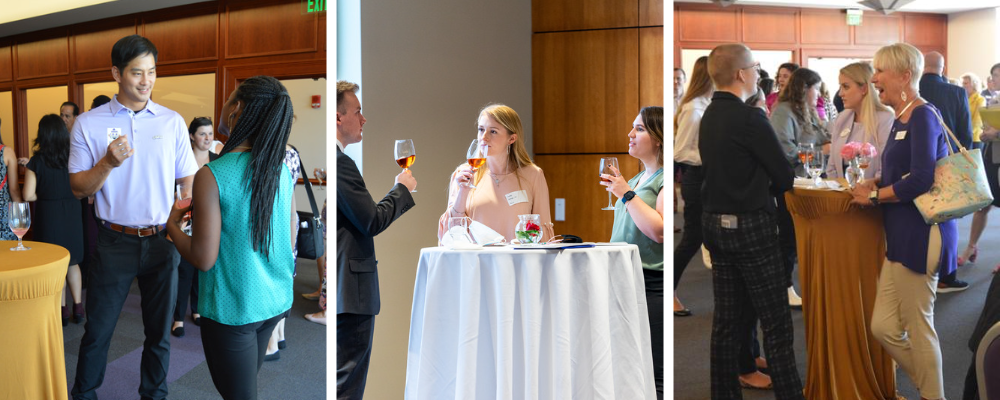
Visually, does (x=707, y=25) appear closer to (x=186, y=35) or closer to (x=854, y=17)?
(x=854, y=17)

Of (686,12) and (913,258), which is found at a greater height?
(686,12)

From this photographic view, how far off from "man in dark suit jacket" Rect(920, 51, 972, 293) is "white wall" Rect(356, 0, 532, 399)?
1.50m

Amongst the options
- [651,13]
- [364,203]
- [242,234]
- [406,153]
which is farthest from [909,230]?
[242,234]

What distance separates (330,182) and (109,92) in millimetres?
930

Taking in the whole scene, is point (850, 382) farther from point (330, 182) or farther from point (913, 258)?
point (330, 182)

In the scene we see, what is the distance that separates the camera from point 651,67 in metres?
2.96

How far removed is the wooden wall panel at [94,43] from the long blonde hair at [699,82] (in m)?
2.28

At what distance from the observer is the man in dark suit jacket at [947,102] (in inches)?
99.3

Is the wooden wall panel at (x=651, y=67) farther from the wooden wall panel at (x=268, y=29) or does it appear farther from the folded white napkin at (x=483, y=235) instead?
the wooden wall panel at (x=268, y=29)

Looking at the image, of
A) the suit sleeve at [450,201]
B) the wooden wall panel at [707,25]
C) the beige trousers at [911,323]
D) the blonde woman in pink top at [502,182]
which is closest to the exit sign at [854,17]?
the wooden wall panel at [707,25]

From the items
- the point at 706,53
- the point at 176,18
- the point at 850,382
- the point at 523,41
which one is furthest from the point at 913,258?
the point at 176,18

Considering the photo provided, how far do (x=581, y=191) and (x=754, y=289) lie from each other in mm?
796

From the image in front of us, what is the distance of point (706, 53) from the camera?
2830 mm

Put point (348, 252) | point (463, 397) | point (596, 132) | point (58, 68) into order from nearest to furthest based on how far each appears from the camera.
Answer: point (463, 397), point (58, 68), point (596, 132), point (348, 252)
